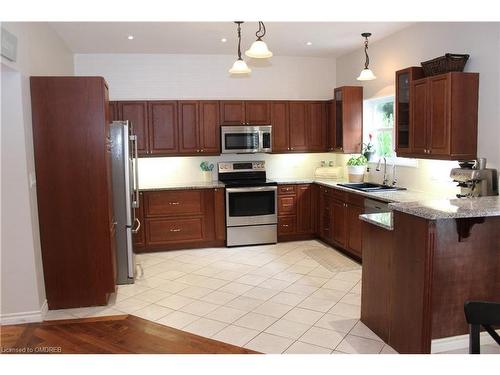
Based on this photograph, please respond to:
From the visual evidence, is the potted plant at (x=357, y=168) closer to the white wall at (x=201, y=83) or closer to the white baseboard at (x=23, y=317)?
the white wall at (x=201, y=83)

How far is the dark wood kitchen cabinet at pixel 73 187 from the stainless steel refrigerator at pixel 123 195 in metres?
0.41

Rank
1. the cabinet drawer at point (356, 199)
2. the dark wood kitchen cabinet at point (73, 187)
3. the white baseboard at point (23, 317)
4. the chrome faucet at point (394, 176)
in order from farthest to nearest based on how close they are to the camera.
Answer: the chrome faucet at point (394, 176) → the cabinet drawer at point (356, 199) → the dark wood kitchen cabinet at point (73, 187) → the white baseboard at point (23, 317)

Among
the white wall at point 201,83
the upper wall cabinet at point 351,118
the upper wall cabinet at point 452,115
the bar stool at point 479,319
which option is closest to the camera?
the bar stool at point 479,319

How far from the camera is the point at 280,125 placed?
20.5ft

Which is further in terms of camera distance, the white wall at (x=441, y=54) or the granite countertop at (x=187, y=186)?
the granite countertop at (x=187, y=186)

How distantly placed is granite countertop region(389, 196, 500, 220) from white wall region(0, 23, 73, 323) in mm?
2909

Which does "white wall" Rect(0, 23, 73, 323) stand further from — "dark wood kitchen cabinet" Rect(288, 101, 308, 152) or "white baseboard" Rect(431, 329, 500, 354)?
"dark wood kitchen cabinet" Rect(288, 101, 308, 152)

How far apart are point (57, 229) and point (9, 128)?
37.2 inches

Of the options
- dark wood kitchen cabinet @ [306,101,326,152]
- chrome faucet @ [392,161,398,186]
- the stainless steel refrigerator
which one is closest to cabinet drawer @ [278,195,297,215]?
dark wood kitchen cabinet @ [306,101,326,152]

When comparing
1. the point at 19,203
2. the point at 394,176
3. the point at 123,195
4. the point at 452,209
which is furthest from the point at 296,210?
the point at 19,203

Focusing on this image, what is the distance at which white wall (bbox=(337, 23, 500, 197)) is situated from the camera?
3.65 meters

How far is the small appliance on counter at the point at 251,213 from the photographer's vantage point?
581 centimetres

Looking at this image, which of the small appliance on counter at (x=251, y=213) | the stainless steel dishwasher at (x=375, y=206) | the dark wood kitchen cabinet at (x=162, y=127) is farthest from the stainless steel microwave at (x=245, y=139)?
the stainless steel dishwasher at (x=375, y=206)
